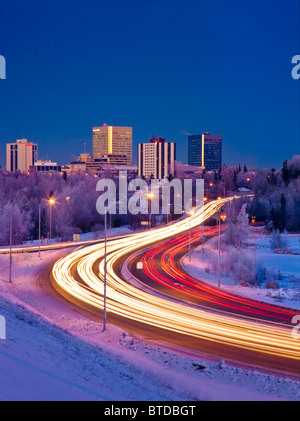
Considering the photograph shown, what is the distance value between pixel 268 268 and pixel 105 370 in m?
22.0

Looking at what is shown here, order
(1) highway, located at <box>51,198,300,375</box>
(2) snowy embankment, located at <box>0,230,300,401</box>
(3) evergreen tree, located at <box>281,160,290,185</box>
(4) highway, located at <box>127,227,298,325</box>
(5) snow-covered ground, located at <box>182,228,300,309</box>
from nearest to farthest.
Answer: (2) snowy embankment, located at <box>0,230,300,401</box>
(1) highway, located at <box>51,198,300,375</box>
(4) highway, located at <box>127,227,298,325</box>
(5) snow-covered ground, located at <box>182,228,300,309</box>
(3) evergreen tree, located at <box>281,160,290,185</box>

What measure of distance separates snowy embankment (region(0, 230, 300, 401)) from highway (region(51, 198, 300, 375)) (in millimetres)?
1188

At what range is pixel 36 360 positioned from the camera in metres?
10.2

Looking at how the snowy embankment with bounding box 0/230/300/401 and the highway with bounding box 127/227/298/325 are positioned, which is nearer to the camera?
the snowy embankment with bounding box 0/230/300/401

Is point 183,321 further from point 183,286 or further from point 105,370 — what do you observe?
point 105,370

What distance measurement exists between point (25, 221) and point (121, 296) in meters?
32.4

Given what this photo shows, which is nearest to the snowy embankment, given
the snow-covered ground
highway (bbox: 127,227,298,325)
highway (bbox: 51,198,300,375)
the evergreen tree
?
highway (bbox: 51,198,300,375)

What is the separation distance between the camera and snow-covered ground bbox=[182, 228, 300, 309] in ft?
79.3

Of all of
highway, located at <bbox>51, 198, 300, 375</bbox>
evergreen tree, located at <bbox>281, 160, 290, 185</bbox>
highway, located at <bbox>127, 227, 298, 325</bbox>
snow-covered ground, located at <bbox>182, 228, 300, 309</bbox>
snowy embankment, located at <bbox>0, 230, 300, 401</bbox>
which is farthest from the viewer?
evergreen tree, located at <bbox>281, 160, 290, 185</bbox>

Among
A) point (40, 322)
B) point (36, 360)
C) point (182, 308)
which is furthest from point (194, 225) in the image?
point (36, 360)

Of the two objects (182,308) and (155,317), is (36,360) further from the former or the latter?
(182,308)

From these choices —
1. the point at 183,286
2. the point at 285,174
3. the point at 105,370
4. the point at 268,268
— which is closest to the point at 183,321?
the point at 183,286

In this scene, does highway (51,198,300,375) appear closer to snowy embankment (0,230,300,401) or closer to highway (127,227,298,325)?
highway (127,227,298,325)

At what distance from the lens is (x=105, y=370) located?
447 inches
